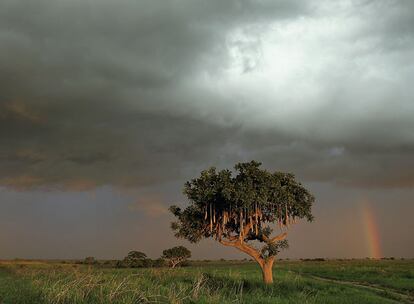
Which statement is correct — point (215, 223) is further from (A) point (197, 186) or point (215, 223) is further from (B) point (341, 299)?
(B) point (341, 299)

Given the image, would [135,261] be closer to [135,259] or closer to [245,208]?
[135,259]

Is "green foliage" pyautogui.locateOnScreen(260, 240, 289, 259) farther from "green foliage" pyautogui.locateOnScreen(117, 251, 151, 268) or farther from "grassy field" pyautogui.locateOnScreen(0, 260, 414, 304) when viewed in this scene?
"green foliage" pyautogui.locateOnScreen(117, 251, 151, 268)

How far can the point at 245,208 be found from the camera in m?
38.5

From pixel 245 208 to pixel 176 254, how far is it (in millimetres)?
67599

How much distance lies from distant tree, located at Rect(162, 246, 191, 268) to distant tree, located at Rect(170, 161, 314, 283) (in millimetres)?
61682

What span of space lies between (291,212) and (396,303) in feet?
46.6

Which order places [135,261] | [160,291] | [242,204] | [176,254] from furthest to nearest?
[135,261], [176,254], [242,204], [160,291]

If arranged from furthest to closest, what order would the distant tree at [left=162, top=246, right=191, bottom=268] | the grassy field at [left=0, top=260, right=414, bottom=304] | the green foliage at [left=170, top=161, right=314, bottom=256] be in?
the distant tree at [left=162, top=246, right=191, bottom=268] → the green foliage at [left=170, top=161, right=314, bottom=256] → the grassy field at [left=0, top=260, right=414, bottom=304]

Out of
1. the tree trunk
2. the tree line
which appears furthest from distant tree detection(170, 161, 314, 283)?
the tree line

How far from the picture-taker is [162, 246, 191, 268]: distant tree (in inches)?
4018

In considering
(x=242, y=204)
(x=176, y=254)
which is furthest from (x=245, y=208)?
(x=176, y=254)

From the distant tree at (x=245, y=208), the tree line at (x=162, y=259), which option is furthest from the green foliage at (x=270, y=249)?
the tree line at (x=162, y=259)

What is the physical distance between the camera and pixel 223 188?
38469 mm

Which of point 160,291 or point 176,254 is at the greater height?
point 176,254
